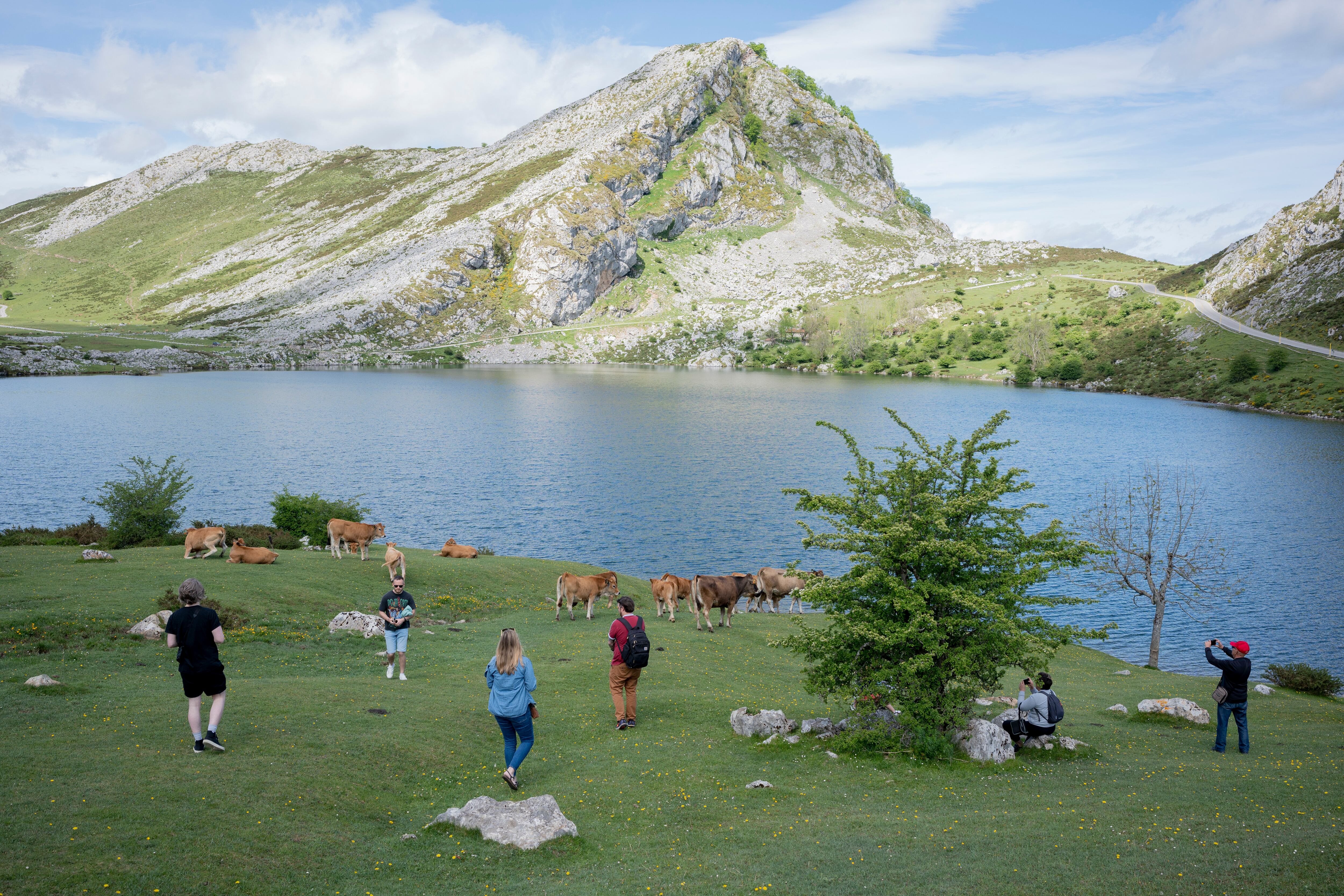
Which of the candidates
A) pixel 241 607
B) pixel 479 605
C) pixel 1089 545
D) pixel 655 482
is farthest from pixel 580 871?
pixel 655 482

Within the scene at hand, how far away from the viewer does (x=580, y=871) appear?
1066 cm

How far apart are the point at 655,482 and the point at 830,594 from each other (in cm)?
5486

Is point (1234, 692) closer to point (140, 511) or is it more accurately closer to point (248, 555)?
point (248, 555)

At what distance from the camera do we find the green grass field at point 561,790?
10000 millimetres

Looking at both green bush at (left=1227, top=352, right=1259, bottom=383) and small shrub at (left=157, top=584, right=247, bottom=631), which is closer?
small shrub at (left=157, top=584, right=247, bottom=631)

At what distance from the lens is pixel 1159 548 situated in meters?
50.3

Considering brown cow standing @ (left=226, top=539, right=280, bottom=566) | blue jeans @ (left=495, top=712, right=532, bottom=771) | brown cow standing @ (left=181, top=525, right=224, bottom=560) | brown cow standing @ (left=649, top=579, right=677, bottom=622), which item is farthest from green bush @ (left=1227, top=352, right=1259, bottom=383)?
brown cow standing @ (left=181, top=525, right=224, bottom=560)

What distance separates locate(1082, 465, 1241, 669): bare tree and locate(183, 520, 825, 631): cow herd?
46.1ft

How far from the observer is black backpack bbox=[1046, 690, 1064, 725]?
1686 cm

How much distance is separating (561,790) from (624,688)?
3.97 metres

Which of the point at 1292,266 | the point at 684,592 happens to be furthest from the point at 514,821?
the point at 1292,266

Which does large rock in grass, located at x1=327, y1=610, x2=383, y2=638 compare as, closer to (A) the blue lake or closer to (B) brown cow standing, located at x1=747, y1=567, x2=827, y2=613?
(B) brown cow standing, located at x1=747, y1=567, x2=827, y2=613

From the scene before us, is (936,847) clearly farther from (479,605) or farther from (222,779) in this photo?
(479,605)

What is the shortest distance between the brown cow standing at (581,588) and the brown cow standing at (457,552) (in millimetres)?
Result: 9972
